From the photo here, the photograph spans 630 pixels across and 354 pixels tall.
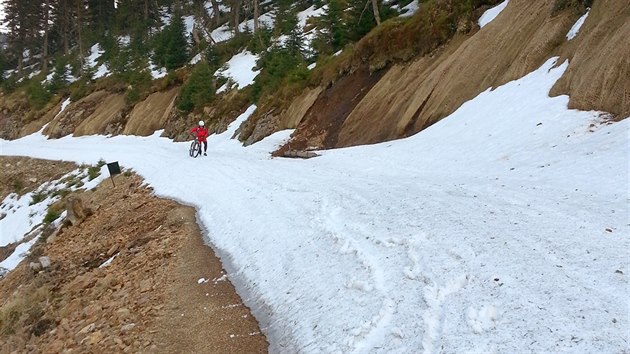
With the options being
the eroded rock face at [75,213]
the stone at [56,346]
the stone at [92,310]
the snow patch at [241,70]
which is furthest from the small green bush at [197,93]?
the stone at [56,346]

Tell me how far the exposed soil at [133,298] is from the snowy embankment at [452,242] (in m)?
0.41

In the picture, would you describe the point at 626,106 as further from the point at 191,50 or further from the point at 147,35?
the point at 147,35

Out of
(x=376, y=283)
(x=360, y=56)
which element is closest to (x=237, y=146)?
(x=360, y=56)

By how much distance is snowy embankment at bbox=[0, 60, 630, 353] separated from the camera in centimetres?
397

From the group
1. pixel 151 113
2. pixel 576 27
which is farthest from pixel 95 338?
pixel 151 113

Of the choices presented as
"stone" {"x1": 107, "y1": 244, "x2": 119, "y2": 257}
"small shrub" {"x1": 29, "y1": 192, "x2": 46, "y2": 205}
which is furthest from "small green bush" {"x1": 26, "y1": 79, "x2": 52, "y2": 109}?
"stone" {"x1": 107, "y1": 244, "x2": 119, "y2": 257}

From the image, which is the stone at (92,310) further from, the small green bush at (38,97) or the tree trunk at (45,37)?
the tree trunk at (45,37)

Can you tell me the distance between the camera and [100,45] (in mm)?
69750

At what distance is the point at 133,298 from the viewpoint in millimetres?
6605

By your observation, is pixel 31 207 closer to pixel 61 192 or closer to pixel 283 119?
pixel 61 192

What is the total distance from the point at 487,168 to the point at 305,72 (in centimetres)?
2015

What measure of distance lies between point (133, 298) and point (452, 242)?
4.53 metres

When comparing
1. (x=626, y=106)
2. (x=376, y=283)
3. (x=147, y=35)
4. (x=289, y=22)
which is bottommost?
(x=376, y=283)

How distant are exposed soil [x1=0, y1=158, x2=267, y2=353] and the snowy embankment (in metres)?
0.41
